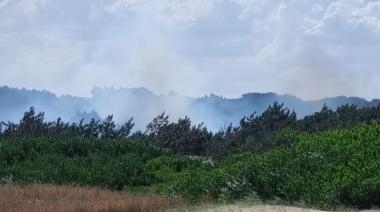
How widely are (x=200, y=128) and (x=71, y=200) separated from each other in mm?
13114

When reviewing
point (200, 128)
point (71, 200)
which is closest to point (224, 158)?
point (200, 128)

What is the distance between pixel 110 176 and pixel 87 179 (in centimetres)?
54

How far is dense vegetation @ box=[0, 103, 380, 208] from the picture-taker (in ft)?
44.4

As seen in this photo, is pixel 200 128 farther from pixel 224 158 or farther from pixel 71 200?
pixel 71 200

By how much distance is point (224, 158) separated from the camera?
759 inches

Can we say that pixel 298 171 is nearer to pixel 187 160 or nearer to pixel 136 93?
pixel 187 160

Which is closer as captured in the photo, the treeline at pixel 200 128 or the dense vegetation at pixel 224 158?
the dense vegetation at pixel 224 158

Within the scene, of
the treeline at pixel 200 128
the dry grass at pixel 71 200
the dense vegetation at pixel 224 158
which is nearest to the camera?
the dry grass at pixel 71 200

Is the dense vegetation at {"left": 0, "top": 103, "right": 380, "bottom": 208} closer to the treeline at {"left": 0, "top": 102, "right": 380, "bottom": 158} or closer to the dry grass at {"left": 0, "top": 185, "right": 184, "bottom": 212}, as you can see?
the treeline at {"left": 0, "top": 102, "right": 380, "bottom": 158}

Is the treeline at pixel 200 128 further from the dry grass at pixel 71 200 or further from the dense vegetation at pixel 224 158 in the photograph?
the dry grass at pixel 71 200

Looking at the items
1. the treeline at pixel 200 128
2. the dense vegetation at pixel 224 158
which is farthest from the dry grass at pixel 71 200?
the treeline at pixel 200 128

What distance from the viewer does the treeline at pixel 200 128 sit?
2202 cm

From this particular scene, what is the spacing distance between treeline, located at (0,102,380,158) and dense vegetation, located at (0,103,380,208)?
0.12 feet

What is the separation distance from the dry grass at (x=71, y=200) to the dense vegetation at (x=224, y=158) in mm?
1386
